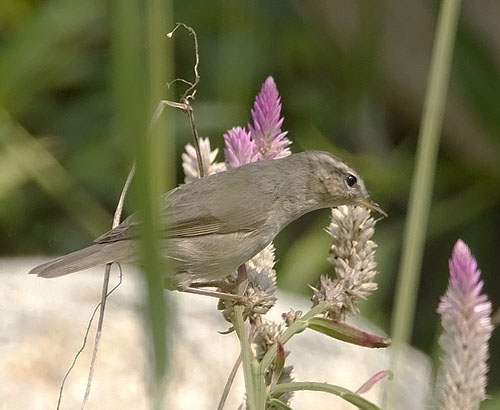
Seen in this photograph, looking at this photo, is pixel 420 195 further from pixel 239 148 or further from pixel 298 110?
pixel 298 110

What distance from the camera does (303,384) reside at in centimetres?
143

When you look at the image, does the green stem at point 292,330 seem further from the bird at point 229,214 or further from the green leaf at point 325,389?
the bird at point 229,214

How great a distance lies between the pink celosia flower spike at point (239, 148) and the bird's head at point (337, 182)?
74 cm

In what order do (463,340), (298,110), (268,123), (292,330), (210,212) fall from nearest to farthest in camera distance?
(463,340) → (292,330) → (268,123) → (210,212) → (298,110)

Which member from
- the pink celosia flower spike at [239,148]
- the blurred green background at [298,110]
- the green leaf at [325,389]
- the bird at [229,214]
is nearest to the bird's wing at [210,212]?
the bird at [229,214]

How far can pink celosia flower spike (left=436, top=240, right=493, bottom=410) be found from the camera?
1.22m

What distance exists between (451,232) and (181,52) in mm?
1612

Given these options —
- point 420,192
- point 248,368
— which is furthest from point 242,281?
point 420,192

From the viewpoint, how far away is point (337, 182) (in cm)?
257

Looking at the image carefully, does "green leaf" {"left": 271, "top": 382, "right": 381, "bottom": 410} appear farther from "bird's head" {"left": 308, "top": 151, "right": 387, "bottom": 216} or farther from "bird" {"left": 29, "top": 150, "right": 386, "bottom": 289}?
"bird's head" {"left": 308, "top": 151, "right": 387, "bottom": 216}

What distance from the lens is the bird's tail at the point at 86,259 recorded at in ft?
7.26

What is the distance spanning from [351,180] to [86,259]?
0.70 meters

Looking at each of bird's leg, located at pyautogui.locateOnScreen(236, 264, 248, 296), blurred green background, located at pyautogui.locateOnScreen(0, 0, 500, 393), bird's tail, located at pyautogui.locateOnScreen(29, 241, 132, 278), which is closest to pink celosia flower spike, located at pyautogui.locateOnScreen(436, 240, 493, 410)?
bird's leg, located at pyautogui.locateOnScreen(236, 264, 248, 296)

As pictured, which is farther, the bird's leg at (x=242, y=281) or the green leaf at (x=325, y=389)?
the bird's leg at (x=242, y=281)
